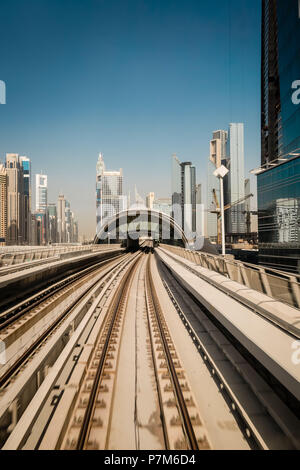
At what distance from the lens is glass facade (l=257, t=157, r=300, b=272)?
20.9m

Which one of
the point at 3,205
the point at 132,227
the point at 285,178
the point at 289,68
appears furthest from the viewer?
the point at 3,205

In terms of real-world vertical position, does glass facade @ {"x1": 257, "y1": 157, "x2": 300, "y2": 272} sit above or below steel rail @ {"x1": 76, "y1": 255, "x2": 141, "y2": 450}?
above

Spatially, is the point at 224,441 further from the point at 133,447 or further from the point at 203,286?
the point at 203,286

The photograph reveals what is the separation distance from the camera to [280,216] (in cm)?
2295

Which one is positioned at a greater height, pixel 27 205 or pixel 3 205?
pixel 27 205

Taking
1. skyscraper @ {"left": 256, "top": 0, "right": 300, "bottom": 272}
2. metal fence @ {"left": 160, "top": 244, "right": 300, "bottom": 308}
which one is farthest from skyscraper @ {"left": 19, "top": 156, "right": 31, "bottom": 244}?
metal fence @ {"left": 160, "top": 244, "right": 300, "bottom": 308}

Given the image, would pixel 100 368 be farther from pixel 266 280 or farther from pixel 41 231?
pixel 41 231

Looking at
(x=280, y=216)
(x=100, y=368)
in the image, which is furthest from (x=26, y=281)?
(x=280, y=216)

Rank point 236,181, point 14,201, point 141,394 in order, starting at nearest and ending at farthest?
point 141,394, point 14,201, point 236,181

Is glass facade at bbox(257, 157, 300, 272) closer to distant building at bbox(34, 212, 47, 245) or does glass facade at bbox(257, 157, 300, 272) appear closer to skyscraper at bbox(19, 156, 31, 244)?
skyscraper at bbox(19, 156, 31, 244)

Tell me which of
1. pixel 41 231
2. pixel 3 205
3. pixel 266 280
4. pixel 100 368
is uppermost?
pixel 3 205

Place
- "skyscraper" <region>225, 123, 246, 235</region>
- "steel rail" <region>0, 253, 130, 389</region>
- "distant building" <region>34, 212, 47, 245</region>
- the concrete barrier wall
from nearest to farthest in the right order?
"steel rail" <region>0, 253, 130, 389</region> < the concrete barrier wall < "distant building" <region>34, 212, 47, 245</region> < "skyscraper" <region>225, 123, 246, 235</region>

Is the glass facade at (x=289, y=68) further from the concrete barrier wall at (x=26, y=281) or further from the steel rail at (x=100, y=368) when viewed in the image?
the concrete barrier wall at (x=26, y=281)
